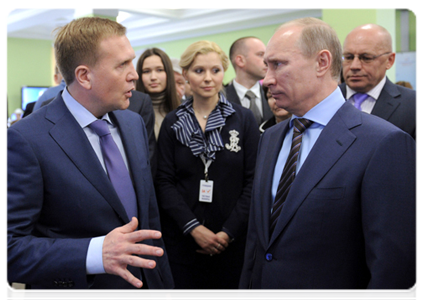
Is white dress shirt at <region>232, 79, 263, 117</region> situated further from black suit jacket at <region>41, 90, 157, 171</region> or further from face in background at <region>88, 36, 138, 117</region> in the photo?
face in background at <region>88, 36, 138, 117</region>

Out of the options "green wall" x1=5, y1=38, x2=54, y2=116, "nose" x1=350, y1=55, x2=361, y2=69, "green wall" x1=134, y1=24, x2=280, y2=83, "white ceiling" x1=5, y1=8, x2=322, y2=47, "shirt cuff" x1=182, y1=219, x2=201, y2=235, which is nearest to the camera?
"shirt cuff" x1=182, y1=219, x2=201, y2=235

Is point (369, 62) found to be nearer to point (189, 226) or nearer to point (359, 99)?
point (359, 99)

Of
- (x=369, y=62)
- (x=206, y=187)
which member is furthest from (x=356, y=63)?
(x=206, y=187)

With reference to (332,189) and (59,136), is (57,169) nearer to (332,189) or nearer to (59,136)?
(59,136)

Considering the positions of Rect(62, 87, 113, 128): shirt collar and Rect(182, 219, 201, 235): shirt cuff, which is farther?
Rect(182, 219, 201, 235): shirt cuff

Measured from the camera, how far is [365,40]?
2312mm

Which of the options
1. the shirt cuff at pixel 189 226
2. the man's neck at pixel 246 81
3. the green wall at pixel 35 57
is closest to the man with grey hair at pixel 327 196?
the shirt cuff at pixel 189 226

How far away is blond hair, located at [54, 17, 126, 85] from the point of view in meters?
1.40

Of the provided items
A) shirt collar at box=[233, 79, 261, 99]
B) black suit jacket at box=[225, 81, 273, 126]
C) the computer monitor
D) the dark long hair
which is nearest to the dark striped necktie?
the dark long hair

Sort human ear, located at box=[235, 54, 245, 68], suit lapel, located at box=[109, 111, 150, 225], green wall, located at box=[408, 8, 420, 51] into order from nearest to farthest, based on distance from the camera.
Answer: suit lapel, located at box=[109, 111, 150, 225]
human ear, located at box=[235, 54, 245, 68]
green wall, located at box=[408, 8, 420, 51]

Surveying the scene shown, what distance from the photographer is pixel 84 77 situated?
142cm

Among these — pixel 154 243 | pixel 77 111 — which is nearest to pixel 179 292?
Result: pixel 154 243

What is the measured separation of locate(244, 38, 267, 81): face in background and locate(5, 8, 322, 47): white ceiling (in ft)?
17.9

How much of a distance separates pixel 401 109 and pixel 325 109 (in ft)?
3.50
